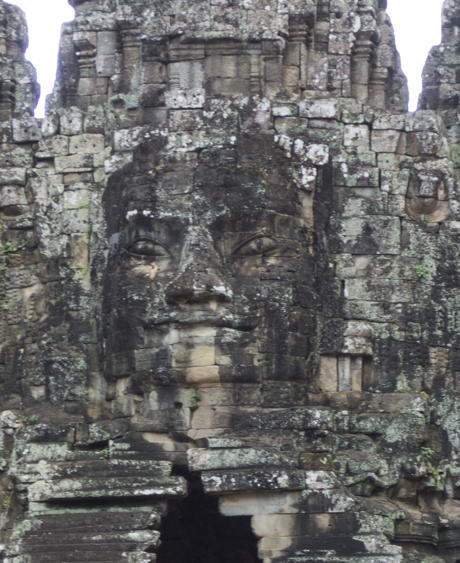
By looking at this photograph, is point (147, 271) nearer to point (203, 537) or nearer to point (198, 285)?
point (198, 285)

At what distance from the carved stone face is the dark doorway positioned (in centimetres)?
215

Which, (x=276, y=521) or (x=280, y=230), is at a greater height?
(x=280, y=230)

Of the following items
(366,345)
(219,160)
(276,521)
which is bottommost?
(276,521)

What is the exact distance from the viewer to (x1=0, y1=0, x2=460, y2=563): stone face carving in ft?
107

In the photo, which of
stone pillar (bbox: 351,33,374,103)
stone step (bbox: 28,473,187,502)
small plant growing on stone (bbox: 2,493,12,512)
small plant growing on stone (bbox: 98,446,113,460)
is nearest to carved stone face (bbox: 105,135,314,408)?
small plant growing on stone (bbox: 98,446,113,460)

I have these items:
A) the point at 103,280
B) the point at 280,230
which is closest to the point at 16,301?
the point at 103,280

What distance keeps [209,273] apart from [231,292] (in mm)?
350

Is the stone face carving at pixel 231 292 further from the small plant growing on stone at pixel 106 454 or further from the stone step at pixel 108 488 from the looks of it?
the small plant growing on stone at pixel 106 454

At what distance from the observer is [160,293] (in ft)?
110

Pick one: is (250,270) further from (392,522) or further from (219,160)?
(392,522)

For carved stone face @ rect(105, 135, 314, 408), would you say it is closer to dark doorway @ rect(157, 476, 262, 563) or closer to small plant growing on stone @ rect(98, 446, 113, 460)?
small plant growing on stone @ rect(98, 446, 113, 460)

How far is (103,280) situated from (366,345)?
323 centimetres

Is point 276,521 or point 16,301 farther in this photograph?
point 16,301

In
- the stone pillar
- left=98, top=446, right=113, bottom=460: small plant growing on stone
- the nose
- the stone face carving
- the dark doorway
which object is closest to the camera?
the stone face carving
